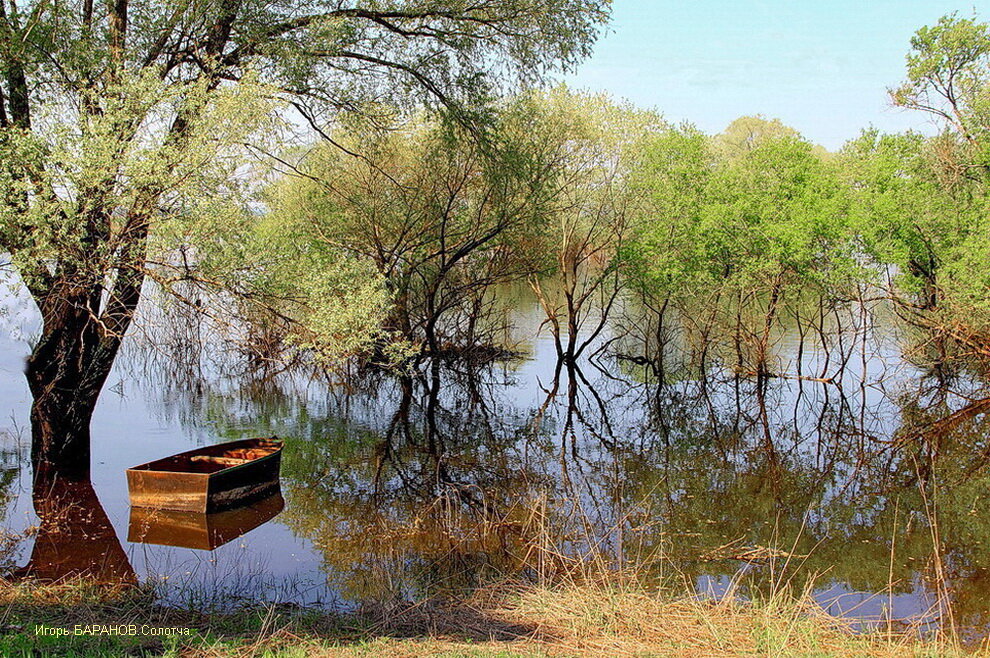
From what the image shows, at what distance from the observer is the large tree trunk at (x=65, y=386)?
43.6ft

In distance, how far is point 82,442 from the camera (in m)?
14.0

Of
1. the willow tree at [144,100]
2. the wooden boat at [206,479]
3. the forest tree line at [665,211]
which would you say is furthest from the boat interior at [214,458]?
the forest tree line at [665,211]

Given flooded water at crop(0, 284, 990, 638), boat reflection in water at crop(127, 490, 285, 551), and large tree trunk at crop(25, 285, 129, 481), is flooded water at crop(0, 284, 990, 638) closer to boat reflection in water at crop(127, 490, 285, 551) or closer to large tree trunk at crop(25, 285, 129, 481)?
boat reflection in water at crop(127, 490, 285, 551)

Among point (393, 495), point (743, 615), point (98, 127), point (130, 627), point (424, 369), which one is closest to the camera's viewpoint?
point (130, 627)

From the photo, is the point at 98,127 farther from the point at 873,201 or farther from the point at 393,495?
the point at 873,201

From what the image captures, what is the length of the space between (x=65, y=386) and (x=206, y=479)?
3803mm

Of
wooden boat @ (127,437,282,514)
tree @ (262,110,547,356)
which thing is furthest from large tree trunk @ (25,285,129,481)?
tree @ (262,110,547,356)

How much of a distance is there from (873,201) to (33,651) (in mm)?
20069

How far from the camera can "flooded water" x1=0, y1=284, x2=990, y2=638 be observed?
972 cm

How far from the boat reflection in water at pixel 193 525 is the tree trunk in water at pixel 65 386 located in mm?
2716

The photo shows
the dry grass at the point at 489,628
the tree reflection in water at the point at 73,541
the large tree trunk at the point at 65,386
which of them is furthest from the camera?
the large tree trunk at the point at 65,386

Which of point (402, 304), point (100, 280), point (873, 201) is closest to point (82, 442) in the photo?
point (100, 280)

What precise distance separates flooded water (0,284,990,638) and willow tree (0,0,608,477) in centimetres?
283

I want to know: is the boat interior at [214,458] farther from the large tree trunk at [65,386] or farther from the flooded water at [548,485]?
the large tree trunk at [65,386]
